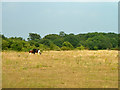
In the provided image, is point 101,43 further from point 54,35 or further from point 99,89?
point 99,89

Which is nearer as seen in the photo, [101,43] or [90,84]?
[90,84]

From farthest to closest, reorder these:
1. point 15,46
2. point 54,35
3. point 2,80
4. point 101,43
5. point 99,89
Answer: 1. point 54,35
2. point 101,43
3. point 15,46
4. point 2,80
5. point 99,89

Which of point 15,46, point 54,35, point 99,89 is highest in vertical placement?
point 54,35

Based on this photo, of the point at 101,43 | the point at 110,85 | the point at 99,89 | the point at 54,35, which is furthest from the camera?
the point at 54,35

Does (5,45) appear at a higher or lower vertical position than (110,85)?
higher

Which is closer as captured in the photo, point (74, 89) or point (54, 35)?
point (74, 89)

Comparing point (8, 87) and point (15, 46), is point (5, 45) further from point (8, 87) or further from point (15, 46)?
point (8, 87)

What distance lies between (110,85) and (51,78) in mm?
2187

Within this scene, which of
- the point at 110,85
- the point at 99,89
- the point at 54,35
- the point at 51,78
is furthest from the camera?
the point at 54,35

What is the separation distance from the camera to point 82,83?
719 centimetres

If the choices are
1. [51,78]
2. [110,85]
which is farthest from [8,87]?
[110,85]

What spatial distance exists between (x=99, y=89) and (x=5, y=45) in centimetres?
2690

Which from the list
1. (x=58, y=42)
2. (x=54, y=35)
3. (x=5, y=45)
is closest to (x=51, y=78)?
(x=5, y=45)

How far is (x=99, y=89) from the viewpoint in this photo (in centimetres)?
645
